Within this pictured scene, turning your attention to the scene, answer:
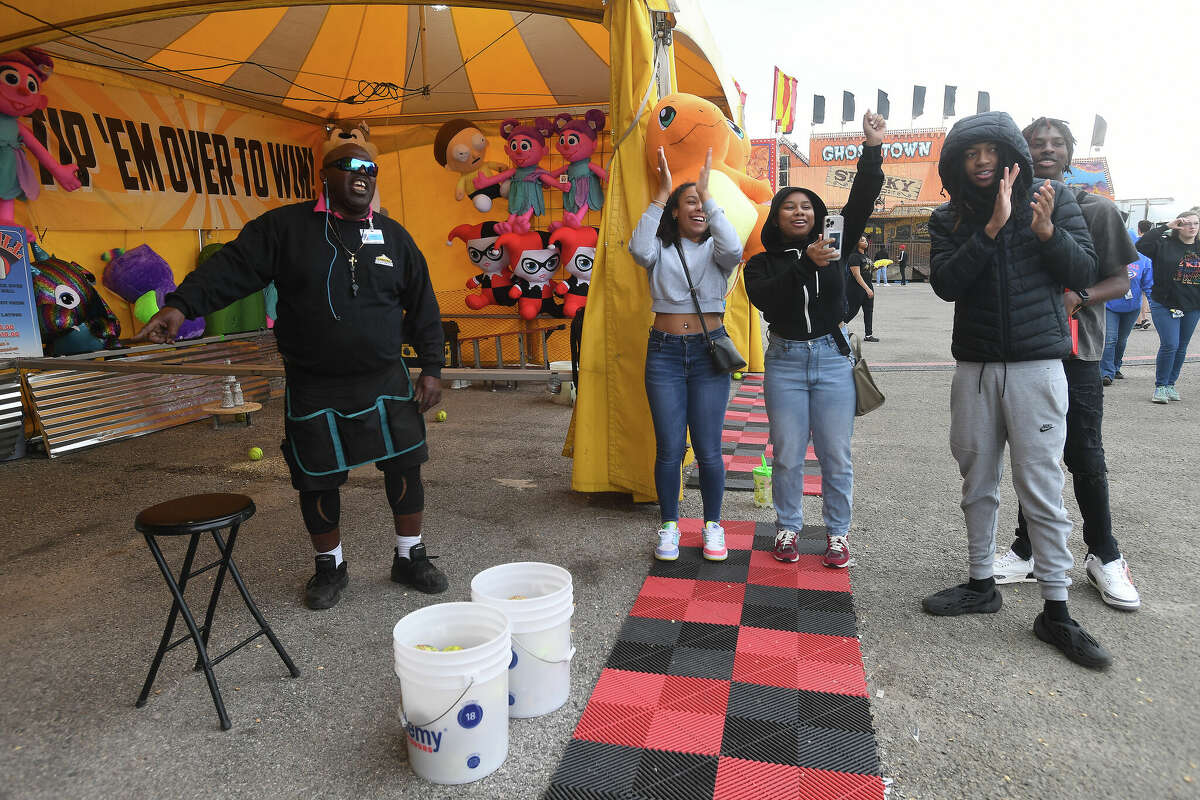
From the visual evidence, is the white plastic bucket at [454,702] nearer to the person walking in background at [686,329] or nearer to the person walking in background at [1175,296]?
the person walking in background at [686,329]

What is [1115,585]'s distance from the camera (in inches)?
116

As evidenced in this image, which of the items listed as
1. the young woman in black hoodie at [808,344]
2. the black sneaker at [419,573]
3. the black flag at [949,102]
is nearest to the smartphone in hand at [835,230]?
the young woman in black hoodie at [808,344]

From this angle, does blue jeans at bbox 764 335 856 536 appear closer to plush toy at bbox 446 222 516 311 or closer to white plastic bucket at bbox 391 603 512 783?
white plastic bucket at bbox 391 603 512 783

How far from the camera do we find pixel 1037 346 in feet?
8.60

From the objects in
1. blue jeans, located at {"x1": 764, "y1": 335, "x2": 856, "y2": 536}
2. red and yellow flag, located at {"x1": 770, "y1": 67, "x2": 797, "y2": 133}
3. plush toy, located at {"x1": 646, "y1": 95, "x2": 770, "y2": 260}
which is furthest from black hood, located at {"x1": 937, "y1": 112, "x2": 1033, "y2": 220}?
red and yellow flag, located at {"x1": 770, "y1": 67, "x2": 797, "y2": 133}

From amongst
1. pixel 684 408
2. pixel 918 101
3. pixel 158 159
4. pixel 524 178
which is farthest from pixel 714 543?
pixel 918 101

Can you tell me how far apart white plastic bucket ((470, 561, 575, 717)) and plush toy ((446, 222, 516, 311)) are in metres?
6.19

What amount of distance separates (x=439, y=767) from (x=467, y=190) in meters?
7.21

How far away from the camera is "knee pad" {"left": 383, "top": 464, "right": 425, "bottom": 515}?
10.7 ft

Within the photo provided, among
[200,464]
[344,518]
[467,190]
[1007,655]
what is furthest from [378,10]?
[1007,655]

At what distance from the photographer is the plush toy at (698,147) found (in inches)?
153

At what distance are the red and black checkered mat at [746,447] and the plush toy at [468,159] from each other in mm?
3610

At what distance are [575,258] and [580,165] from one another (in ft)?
3.44

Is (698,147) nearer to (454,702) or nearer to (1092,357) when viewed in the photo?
(1092,357)
